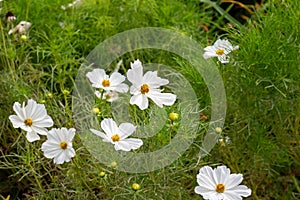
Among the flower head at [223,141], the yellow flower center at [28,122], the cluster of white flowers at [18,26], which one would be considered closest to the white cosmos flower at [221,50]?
the flower head at [223,141]

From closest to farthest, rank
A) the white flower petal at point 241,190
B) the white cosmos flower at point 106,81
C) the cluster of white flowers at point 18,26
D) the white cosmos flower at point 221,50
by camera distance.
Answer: the white flower petal at point 241,190, the white cosmos flower at point 106,81, the white cosmos flower at point 221,50, the cluster of white flowers at point 18,26

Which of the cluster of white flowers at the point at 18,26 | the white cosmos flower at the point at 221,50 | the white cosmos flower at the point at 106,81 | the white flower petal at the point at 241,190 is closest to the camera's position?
the white flower petal at the point at 241,190

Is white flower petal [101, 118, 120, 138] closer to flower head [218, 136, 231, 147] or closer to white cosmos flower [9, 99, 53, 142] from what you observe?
white cosmos flower [9, 99, 53, 142]

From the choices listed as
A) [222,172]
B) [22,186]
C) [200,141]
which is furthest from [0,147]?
[222,172]

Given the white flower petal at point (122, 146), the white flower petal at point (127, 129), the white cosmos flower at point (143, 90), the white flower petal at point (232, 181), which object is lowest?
the white flower petal at point (232, 181)

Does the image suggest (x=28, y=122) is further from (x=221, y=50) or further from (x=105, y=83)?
(x=221, y=50)

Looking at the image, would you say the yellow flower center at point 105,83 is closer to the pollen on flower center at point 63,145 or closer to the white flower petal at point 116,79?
the white flower petal at point 116,79

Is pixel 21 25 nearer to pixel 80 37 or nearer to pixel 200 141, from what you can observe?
pixel 80 37
